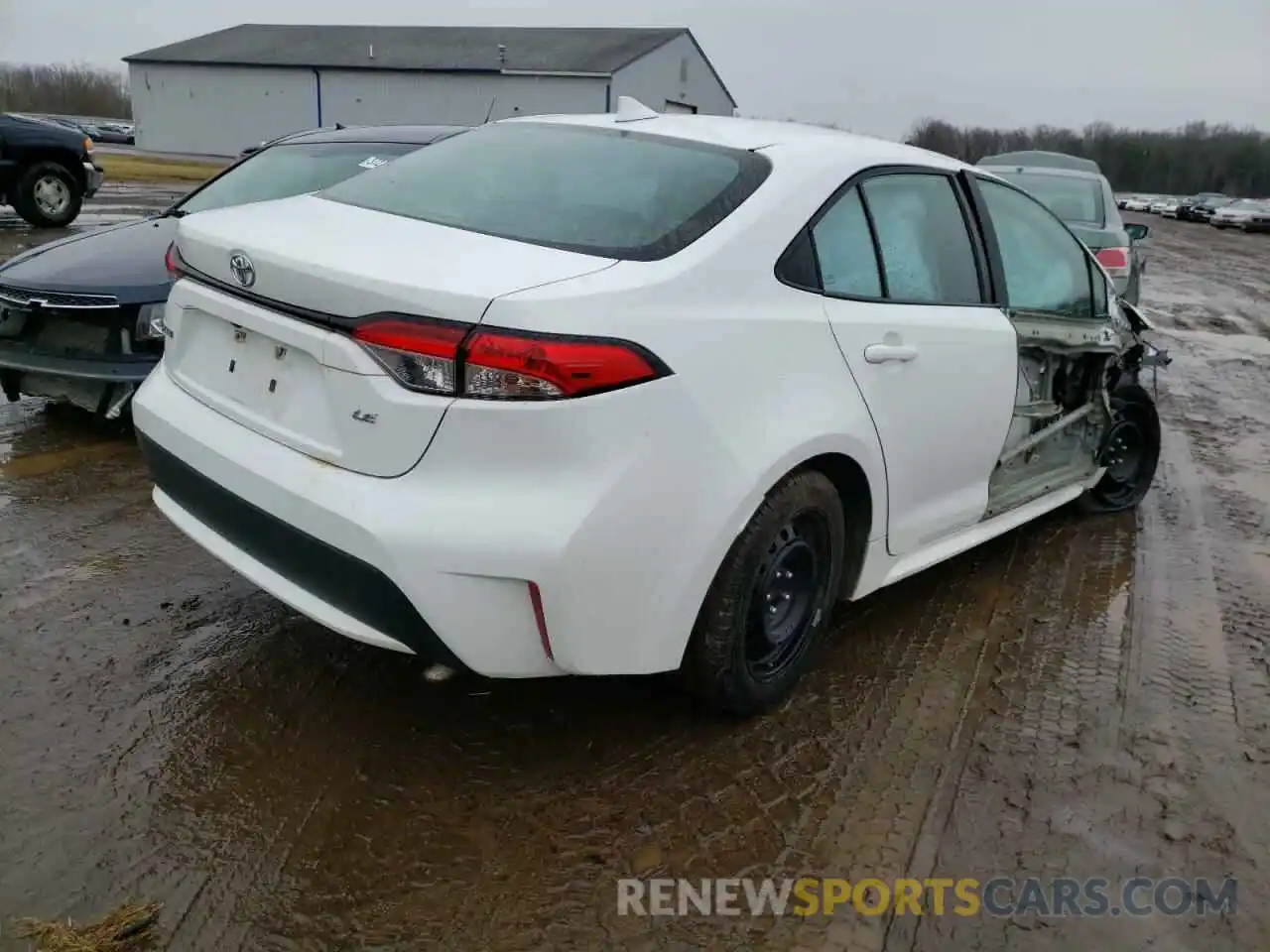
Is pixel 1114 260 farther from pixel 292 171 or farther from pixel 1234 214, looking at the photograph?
pixel 1234 214

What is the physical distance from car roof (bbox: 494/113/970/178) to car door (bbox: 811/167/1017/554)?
0.07m

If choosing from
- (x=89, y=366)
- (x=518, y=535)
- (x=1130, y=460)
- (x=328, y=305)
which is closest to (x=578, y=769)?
(x=518, y=535)

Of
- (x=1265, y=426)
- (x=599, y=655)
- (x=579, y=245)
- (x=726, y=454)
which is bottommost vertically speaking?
(x=1265, y=426)

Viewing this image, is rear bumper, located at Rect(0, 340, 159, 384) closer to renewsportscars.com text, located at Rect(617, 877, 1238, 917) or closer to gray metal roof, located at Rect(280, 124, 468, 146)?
gray metal roof, located at Rect(280, 124, 468, 146)

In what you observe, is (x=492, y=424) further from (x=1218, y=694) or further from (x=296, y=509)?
(x=1218, y=694)

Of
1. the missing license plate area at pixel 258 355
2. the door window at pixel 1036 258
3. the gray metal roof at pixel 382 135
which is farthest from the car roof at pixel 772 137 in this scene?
the gray metal roof at pixel 382 135

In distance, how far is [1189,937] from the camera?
7.55 feet

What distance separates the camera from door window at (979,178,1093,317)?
383 cm

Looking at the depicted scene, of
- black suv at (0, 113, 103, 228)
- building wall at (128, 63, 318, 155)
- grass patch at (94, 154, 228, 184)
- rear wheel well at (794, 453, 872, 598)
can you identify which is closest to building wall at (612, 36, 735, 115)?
building wall at (128, 63, 318, 155)

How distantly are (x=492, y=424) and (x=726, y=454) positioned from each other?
59cm

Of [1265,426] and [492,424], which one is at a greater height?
[492,424]

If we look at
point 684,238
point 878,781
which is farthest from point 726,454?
point 878,781

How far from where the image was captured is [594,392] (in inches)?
88.1

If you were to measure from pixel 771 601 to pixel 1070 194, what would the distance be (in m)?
7.42
